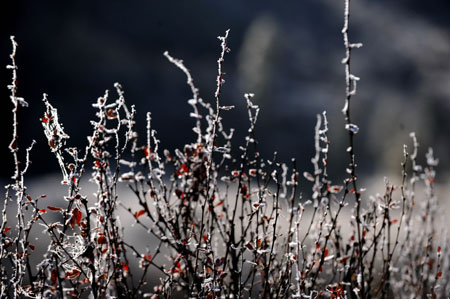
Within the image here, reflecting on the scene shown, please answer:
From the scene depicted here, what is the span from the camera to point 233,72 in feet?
98.7

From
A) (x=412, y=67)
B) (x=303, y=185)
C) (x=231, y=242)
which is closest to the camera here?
(x=231, y=242)

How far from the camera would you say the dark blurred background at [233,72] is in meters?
22.4

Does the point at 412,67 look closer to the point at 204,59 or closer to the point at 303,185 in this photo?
the point at 204,59

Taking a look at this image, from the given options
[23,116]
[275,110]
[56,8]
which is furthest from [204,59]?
[23,116]

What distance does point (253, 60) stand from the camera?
27.7 metres

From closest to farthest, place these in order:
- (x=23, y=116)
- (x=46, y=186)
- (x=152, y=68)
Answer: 1. (x=46, y=186)
2. (x=23, y=116)
3. (x=152, y=68)

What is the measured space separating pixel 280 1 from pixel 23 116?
89.4 feet

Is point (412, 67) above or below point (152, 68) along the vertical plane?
above

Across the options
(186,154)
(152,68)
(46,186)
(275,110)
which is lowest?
(186,154)

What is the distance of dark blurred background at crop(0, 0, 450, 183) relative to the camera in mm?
22375

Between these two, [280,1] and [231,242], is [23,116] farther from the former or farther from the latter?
[280,1]

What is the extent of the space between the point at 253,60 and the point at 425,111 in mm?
11632

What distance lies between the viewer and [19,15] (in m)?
24.2

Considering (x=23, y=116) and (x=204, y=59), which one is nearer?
(x=23, y=116)
